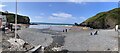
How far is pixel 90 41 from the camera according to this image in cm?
495

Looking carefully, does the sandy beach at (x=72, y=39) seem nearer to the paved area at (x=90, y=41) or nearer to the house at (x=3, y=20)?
the paved area at (x=90, y=41)

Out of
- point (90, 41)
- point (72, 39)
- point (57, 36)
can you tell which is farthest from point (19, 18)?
point (90, 41)

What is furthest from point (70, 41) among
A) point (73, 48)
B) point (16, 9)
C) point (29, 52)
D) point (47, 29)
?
point (16, 9)

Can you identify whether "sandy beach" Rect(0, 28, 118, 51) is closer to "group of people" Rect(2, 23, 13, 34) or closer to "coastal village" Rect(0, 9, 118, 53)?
"coastal village" Rect(0, 9, 118, 53)

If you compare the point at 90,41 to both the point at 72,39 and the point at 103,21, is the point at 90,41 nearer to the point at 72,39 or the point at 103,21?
the point at 72,39

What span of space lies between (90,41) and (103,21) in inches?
25.3

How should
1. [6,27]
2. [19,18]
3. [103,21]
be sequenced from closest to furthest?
[19,18], [6,27], [103,21]

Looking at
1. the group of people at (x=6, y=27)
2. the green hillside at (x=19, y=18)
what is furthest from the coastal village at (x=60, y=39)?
the green hillside at (x=19, y=18)

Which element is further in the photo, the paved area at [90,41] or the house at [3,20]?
the house at [3,20]

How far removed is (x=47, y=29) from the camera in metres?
4.79

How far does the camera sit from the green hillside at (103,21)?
4.74 m

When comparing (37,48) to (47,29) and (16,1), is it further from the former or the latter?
(16,1)

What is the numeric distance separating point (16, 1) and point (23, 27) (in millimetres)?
525

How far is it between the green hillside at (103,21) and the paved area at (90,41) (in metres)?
0.16
